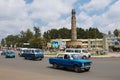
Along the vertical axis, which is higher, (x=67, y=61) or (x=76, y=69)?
Answer: (x=67, y=61)

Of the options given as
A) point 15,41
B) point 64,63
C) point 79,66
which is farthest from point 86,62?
point 15,41

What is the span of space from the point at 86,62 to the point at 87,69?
2.64 ft

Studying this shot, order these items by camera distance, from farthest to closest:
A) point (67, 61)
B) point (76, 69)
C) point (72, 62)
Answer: point (67, 61) < point (72, 62) < point (76, 69)

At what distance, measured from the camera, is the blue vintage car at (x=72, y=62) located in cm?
2153

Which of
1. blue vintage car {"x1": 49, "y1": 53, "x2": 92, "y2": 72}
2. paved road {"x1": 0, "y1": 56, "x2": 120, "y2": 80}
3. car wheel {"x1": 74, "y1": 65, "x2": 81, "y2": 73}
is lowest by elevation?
paved road {"x1": 0, "y1": 56, "x2": 120, "y2": 80}

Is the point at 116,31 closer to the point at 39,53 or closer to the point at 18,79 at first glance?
the point at 39,53

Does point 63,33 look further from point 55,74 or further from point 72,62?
point 55,74

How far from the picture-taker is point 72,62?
72.7ft

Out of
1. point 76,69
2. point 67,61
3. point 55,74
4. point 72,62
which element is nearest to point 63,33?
point 67,61

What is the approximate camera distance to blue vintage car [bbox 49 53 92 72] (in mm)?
21531

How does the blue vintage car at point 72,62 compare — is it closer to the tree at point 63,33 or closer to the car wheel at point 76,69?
the car wheel at point 76,69

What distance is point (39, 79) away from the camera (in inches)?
648

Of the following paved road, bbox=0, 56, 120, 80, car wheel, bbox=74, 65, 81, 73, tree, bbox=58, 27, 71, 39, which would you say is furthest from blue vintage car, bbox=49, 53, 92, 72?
tree, bbox=58, 27, 71, 39

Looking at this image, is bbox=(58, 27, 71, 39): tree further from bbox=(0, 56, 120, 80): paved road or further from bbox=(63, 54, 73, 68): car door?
Result: bbox=(63, 54, 73, 68): car door
